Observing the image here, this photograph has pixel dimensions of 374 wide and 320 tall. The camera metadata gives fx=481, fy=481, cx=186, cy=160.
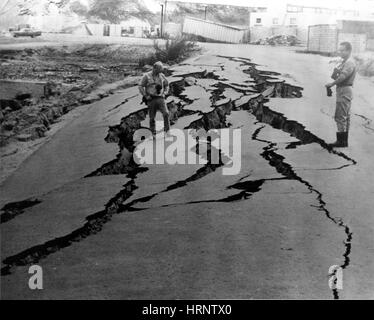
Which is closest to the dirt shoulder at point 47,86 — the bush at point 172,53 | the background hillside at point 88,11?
the bush at point 172,53

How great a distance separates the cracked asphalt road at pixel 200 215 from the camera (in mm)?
2232

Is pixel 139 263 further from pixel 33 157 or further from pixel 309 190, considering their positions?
pixel 33 157

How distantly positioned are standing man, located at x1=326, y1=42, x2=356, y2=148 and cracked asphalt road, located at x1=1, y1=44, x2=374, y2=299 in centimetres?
14

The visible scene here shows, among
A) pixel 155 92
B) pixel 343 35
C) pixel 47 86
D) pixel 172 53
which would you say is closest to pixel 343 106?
pixel 343 35

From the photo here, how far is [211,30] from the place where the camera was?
6.59 metres

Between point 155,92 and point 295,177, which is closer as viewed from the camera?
point 295,177

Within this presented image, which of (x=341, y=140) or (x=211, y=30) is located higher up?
(x=211, y=30)

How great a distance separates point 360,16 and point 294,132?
1.48 meters

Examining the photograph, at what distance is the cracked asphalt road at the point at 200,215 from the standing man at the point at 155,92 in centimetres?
24

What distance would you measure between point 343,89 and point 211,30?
2855 mm

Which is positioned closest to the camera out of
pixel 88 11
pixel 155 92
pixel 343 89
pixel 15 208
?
pixel 15 208

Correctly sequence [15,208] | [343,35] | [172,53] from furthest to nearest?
[172,53], [343,35], [15,208]

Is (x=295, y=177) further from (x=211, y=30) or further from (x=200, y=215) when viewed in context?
(x=211, y=30)
